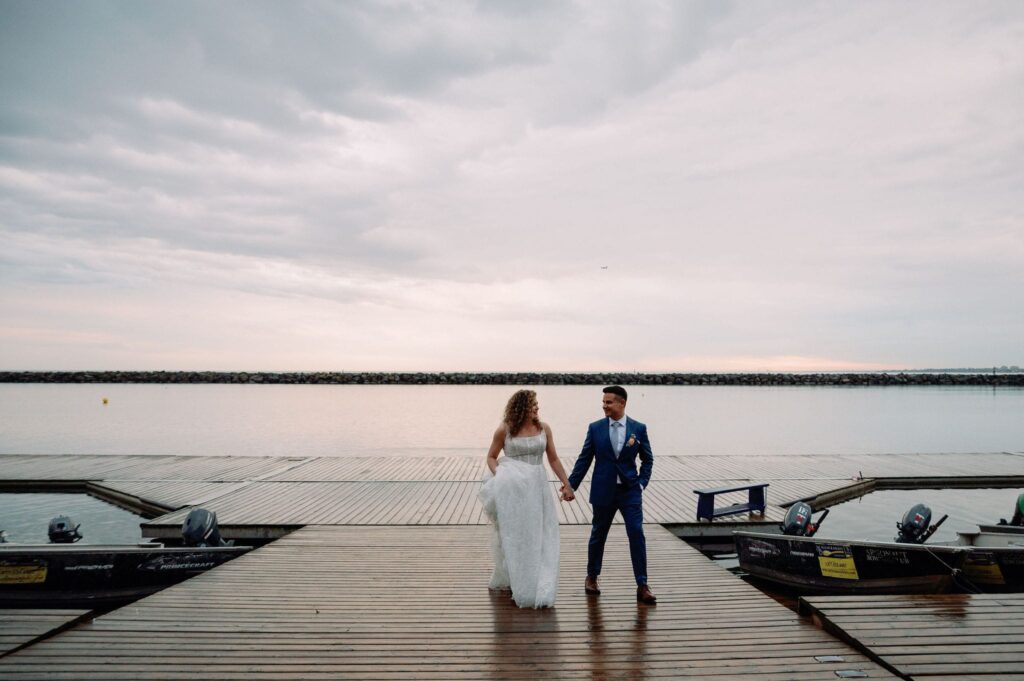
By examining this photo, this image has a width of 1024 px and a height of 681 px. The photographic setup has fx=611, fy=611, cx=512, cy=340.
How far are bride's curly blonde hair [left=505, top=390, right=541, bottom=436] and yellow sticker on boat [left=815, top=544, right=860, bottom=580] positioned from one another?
166 inches

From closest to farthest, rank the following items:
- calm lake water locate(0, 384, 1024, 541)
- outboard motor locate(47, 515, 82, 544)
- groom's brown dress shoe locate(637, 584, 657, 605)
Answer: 1. groom's brown dress shoe locate(637, 584, 657, 605)
2. outboard motor locate(47, 515, 82, 544)
3. calm lake water locate(0, 384, 1024, 541)

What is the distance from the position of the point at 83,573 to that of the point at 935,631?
8.47 m

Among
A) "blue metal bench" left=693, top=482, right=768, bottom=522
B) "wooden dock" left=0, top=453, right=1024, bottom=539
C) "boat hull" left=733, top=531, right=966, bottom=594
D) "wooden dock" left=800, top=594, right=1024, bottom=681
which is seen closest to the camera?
"wooden dock" left=800, top=594, right=1024, bottom=681

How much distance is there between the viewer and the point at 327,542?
26.1 feet

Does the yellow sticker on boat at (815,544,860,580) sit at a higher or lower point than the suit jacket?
lower

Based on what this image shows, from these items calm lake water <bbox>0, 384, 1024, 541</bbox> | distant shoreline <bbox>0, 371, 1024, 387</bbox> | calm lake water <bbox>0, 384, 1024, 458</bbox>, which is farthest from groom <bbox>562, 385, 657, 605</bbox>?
distant shoreline <bbox>0, 371, 1024, 387</bbox>

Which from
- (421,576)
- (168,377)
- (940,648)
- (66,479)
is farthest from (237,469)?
(168,377)

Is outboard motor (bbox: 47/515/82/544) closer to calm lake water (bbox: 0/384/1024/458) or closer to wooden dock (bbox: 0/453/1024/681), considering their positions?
wooden dock (bbox: 0/453/1024/681)

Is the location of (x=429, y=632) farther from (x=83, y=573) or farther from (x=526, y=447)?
(x=83, y=573)

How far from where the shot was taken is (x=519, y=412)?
5.16 m

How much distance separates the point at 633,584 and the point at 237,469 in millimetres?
12792

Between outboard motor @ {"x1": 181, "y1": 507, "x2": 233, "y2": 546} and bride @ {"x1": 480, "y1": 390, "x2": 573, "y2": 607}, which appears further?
outboard motor @ {"x1": 181, "y1": 507, "x2": 233, "y2": 546}

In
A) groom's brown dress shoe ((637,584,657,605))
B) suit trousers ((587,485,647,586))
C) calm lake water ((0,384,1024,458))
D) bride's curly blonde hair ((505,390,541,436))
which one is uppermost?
bride's curly blonde hair ((505,390,541,436))

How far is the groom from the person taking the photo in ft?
17.6
